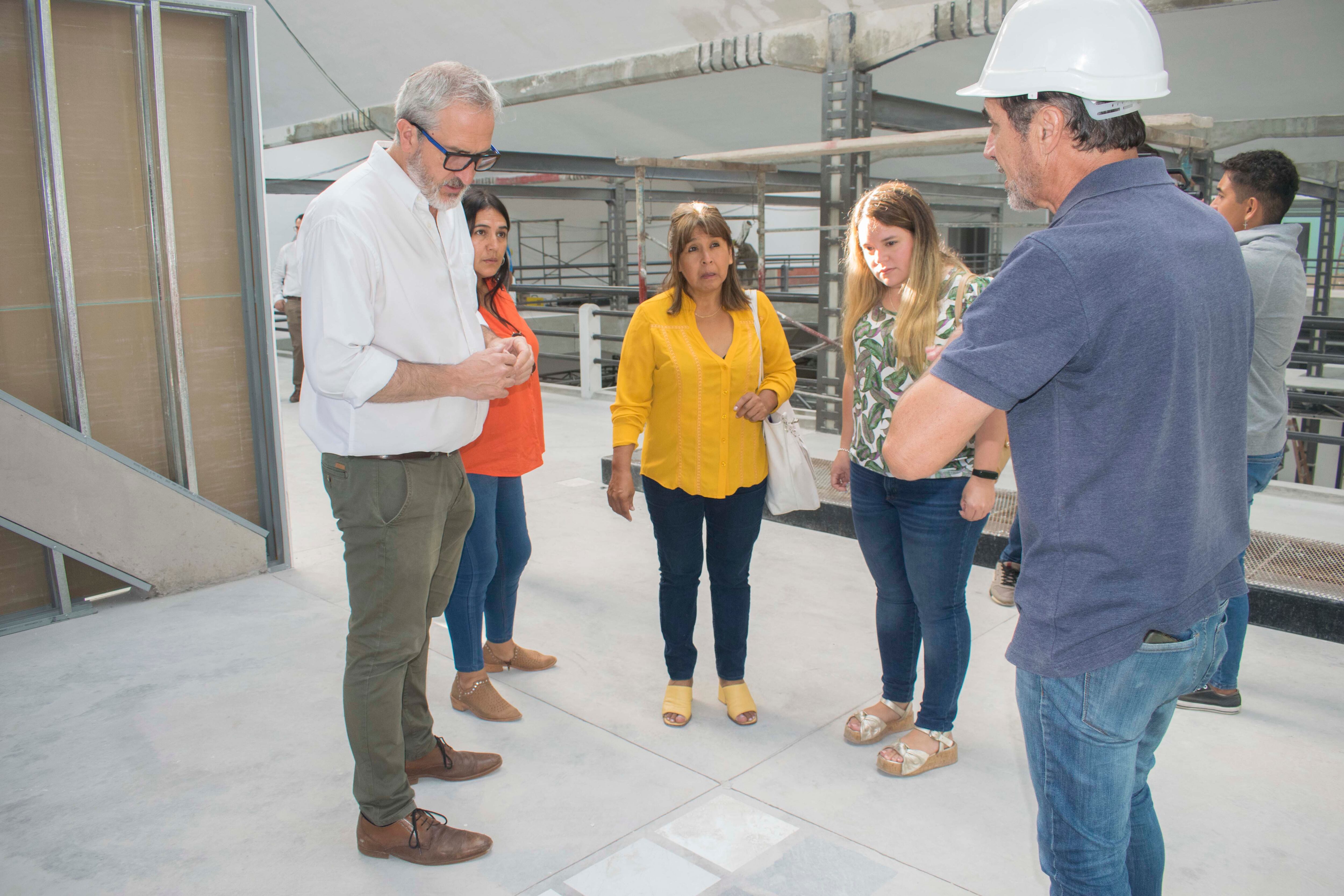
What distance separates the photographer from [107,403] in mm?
3578

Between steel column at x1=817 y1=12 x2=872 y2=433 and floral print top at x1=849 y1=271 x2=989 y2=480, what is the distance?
155 inches

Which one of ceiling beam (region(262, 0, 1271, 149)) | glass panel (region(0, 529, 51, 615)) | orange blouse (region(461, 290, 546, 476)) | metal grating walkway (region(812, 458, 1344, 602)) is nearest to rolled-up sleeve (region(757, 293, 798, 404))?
metal grating walkway (region(812, 458, 1344, 602))

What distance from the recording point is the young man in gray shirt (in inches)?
99.4

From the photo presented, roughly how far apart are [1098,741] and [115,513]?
11.5 feet

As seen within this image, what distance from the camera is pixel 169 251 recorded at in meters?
3.60

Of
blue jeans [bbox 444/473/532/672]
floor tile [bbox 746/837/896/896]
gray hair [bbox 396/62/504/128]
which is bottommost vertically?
floor tile [bbox 746/837/896/896]

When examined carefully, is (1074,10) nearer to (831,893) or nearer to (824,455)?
(831,893)

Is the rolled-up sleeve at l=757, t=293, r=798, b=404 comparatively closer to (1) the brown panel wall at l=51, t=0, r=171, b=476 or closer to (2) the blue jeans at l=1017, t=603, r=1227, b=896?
(2) the blue jeans at l=1017, t=603, r=1227, b=896

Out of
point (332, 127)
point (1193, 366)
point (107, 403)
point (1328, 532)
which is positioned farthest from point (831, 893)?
point (332, 127)

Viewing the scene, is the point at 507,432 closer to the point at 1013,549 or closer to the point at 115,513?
the point at 115,513

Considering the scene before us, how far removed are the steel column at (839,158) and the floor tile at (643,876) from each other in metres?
4.72

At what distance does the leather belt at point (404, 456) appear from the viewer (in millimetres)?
1918

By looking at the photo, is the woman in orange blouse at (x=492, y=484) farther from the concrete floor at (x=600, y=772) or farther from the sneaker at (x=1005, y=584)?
the sneaker at (x=1005, y=584)

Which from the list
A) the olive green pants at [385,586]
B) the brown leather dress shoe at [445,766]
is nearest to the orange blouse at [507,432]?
the olive green pants at [385,586]
